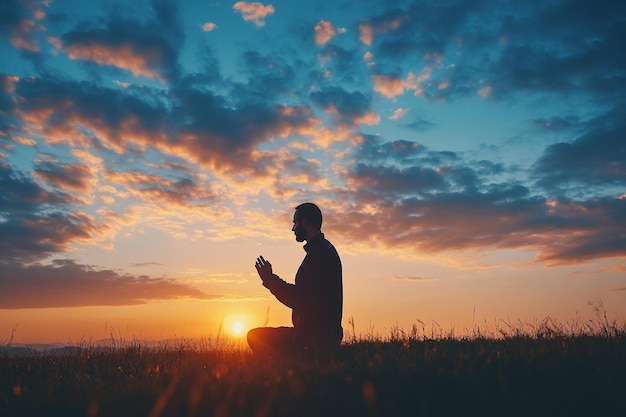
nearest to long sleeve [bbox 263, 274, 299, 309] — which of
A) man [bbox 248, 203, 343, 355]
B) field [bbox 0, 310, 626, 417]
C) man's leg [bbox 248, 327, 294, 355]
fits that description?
man [bbox 248, 203, 343, 355]

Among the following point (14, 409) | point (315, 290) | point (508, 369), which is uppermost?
point (315, 290)

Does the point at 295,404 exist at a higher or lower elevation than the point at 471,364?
lower

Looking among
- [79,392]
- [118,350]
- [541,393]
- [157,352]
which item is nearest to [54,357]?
[118,350]

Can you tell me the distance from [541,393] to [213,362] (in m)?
5.48

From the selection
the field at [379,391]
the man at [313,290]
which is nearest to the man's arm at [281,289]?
the man at [313,290]

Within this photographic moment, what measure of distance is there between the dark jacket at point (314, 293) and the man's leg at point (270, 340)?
1.29ft

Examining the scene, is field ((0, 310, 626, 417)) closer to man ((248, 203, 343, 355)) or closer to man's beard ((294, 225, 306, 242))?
man ((248, 203, 343, 355))

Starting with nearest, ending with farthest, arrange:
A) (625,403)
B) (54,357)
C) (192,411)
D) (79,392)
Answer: (192,411)
(625,403)
(79,392)
(54,357)

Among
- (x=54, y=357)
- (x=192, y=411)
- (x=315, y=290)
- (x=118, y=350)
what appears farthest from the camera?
(x=118, y=350)

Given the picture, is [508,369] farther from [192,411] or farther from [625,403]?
[192,411]

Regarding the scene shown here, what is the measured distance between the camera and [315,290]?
805cm

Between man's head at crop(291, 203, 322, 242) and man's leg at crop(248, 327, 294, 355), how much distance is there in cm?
173

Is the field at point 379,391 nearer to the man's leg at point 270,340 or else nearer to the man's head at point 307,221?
the man's leg at point 270,340

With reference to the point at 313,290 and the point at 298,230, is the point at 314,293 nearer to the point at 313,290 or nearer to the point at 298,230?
the point at 313,290
